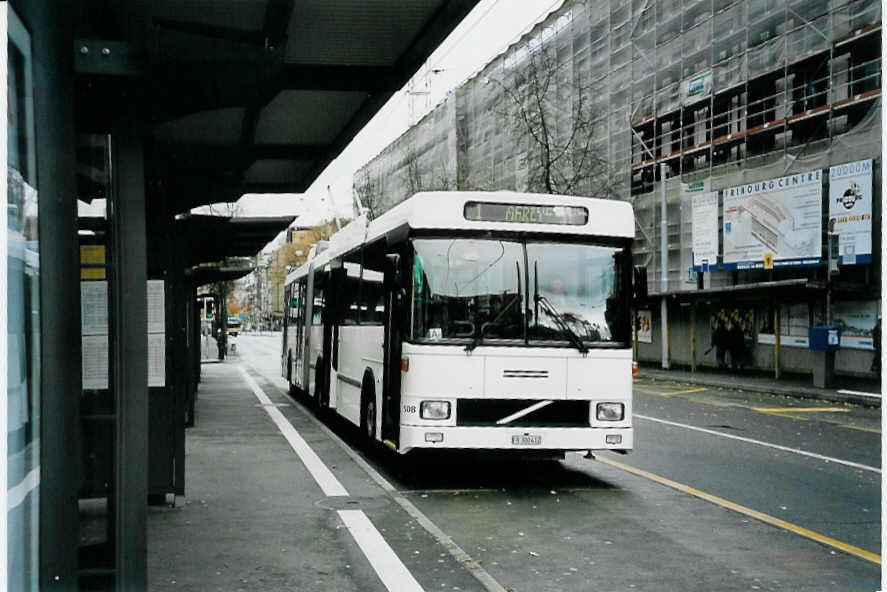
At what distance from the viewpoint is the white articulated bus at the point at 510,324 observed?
31.6ft

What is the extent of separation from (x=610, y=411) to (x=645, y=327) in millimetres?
27783

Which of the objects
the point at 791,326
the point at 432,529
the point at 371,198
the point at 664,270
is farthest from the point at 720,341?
the point at 371,198

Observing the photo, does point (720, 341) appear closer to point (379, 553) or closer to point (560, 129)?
point (560, 129)

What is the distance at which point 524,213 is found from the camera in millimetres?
10078

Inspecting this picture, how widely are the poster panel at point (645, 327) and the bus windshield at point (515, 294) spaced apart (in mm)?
27253

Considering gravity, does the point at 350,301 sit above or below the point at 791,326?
above

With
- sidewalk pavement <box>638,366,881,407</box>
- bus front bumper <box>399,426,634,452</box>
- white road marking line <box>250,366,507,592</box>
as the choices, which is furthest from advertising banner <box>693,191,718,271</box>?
bus front bumper <box>399,426,634,452</box>

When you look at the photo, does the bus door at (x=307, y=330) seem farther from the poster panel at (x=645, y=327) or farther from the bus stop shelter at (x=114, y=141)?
the poster panel at (x=645, y=327)

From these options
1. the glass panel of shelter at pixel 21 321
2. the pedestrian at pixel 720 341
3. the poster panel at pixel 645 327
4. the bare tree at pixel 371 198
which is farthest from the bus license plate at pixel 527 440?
the bare tree at pixel 371 198

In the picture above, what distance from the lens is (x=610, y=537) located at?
7.74 m

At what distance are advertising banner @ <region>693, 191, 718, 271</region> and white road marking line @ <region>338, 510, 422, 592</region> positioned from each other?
2539 centimetres

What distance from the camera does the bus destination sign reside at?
1000 centimetres

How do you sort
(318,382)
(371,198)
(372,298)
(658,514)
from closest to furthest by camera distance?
(658,514)
(372,298)
(318,382)
(371,198)

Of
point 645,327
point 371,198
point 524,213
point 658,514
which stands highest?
point 371,198
